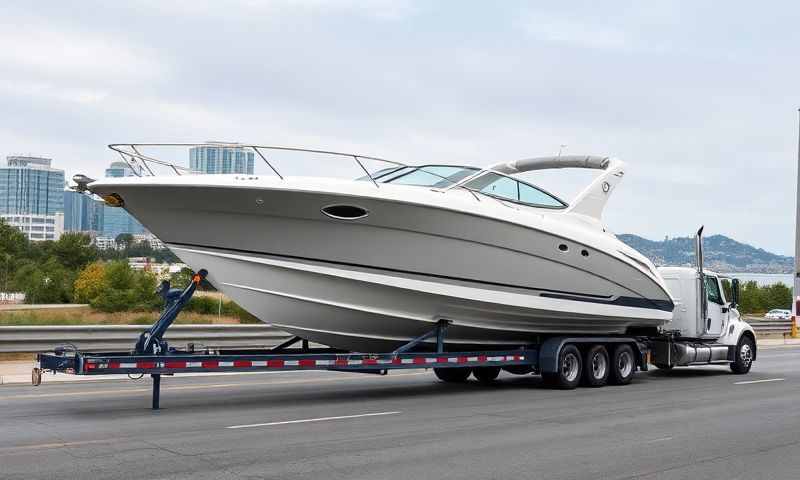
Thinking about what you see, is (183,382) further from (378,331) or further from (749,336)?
(749,336)

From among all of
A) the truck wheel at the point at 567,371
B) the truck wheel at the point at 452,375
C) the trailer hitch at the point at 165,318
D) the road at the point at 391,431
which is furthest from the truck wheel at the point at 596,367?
the trailer hitch at the point at 165,318

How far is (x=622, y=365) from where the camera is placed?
1564 centimetres

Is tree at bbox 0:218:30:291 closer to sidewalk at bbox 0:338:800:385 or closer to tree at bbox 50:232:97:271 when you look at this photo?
tree at bbox 50:232:97:271

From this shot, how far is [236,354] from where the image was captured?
11.4 metres

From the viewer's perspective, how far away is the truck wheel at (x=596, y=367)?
1486cm

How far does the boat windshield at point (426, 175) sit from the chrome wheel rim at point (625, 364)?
4805 millimetres

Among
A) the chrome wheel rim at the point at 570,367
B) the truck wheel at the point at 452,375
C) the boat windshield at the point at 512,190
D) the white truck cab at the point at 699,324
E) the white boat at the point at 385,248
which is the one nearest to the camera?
the white boat at the point at 385,248

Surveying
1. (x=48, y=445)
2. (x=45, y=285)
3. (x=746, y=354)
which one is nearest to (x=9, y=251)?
(x=45, y=285)

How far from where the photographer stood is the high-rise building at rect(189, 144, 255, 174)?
11250 mm

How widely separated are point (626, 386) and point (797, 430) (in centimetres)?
523

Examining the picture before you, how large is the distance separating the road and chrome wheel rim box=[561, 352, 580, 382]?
12.1 inches

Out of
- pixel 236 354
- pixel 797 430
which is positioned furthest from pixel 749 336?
pixel 236 354

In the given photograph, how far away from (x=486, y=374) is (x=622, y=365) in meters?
2.40

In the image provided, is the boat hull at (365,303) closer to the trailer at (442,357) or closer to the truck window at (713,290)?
the trailer at (442,357)
